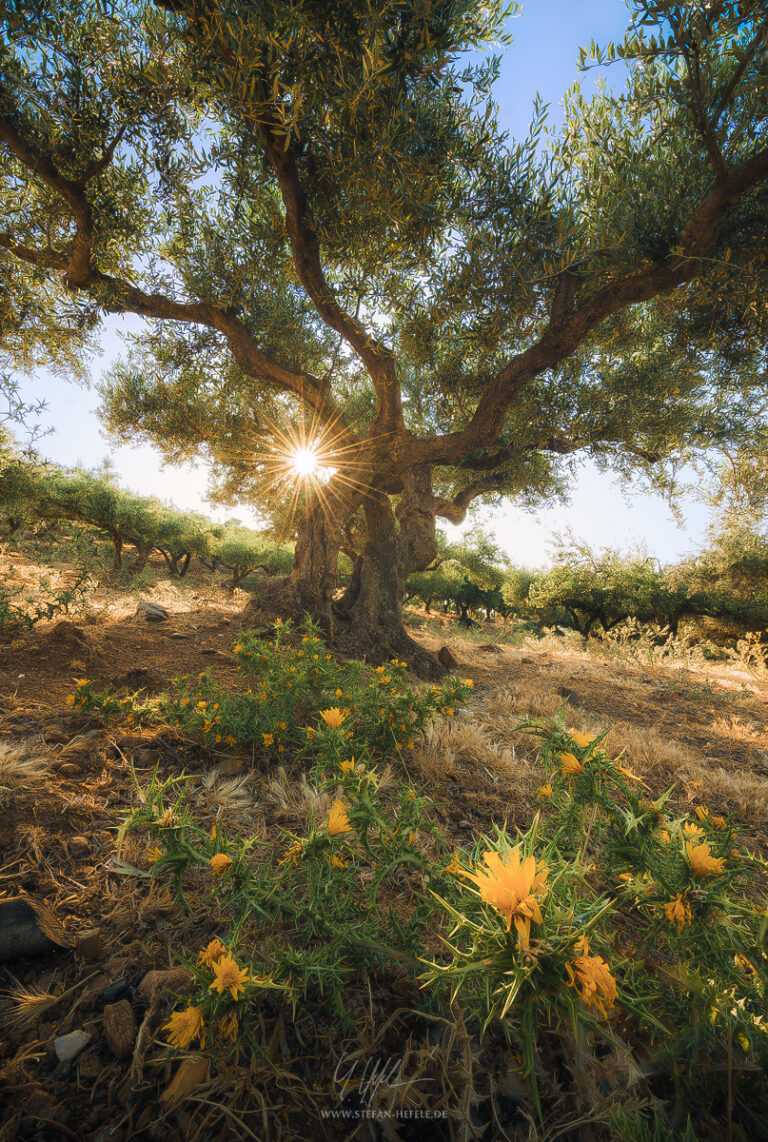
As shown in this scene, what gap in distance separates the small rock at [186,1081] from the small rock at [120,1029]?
0.16 meters

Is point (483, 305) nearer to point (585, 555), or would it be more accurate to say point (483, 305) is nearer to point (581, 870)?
point (581, 870)

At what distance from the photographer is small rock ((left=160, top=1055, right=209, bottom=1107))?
3.27 feet

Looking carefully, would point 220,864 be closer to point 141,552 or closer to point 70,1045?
point 70,1045

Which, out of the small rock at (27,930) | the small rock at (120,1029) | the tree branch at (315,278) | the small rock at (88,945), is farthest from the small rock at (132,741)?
the tree branch at (315,278)

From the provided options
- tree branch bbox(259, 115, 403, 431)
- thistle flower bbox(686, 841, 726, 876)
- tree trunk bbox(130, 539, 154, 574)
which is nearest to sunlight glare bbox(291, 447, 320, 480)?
tree branch bbox(259, 115, 403, 431)

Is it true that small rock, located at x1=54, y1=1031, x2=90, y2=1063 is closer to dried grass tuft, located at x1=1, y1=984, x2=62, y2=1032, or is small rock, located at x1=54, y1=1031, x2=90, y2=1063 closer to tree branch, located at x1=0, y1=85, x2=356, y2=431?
dried grass tuft, located at x1=1, y1=984, x2=62, y2=1032

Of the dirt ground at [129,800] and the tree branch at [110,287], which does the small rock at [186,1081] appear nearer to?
the dirt ground at [129,800]

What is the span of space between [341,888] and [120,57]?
722cm

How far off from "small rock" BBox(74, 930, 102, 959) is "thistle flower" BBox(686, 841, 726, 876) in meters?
1.75

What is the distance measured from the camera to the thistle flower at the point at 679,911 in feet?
3.19

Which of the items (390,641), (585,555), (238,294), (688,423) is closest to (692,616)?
(585,555)

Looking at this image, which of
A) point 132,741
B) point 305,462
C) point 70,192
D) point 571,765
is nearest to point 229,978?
point 571,765

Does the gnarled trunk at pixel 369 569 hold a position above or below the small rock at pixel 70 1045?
above

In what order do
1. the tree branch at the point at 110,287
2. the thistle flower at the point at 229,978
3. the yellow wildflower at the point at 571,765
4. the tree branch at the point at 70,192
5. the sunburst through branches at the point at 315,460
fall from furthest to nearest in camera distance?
the sunburst through branches at the point at 315,460 < the tree branch at the point at 110,287 < the tree branch at the point at 70,192 < the yellow wildflower at the point at 571,765 < the thistle flower at the point at 229,978
